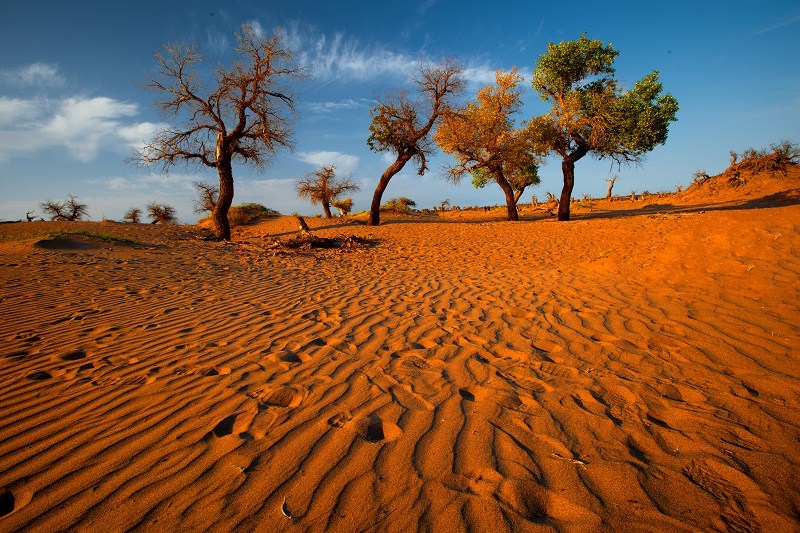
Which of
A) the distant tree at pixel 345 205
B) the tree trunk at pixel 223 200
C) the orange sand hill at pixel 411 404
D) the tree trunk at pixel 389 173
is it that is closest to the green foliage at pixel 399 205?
the distant tree at pixel 345 205

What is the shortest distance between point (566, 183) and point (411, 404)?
18935 mm

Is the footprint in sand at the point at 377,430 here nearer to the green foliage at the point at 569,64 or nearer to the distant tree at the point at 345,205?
the green foliage at the point at 569,64

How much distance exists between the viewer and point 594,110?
16.7m

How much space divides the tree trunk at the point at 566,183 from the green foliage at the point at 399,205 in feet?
42.5

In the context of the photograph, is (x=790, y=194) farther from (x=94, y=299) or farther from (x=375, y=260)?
(x=94, y=299)

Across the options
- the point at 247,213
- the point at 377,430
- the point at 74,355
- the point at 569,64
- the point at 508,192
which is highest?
the point at 569,64

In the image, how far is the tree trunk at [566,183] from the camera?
1800 cm

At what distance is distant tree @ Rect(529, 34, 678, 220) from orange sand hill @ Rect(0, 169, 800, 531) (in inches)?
485

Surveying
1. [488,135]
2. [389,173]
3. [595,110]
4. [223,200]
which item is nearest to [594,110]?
[595,110]

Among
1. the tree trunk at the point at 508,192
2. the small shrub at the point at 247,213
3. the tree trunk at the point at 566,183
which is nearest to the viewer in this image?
the tree trunk at the point at 566,183

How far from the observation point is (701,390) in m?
2.69

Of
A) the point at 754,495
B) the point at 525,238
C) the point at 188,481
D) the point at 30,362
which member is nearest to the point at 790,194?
the point at 525,238

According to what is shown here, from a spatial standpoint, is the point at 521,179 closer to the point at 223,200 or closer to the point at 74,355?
the point at 223,200

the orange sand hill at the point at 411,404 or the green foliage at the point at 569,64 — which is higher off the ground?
the green foliage at the point at 569,64
